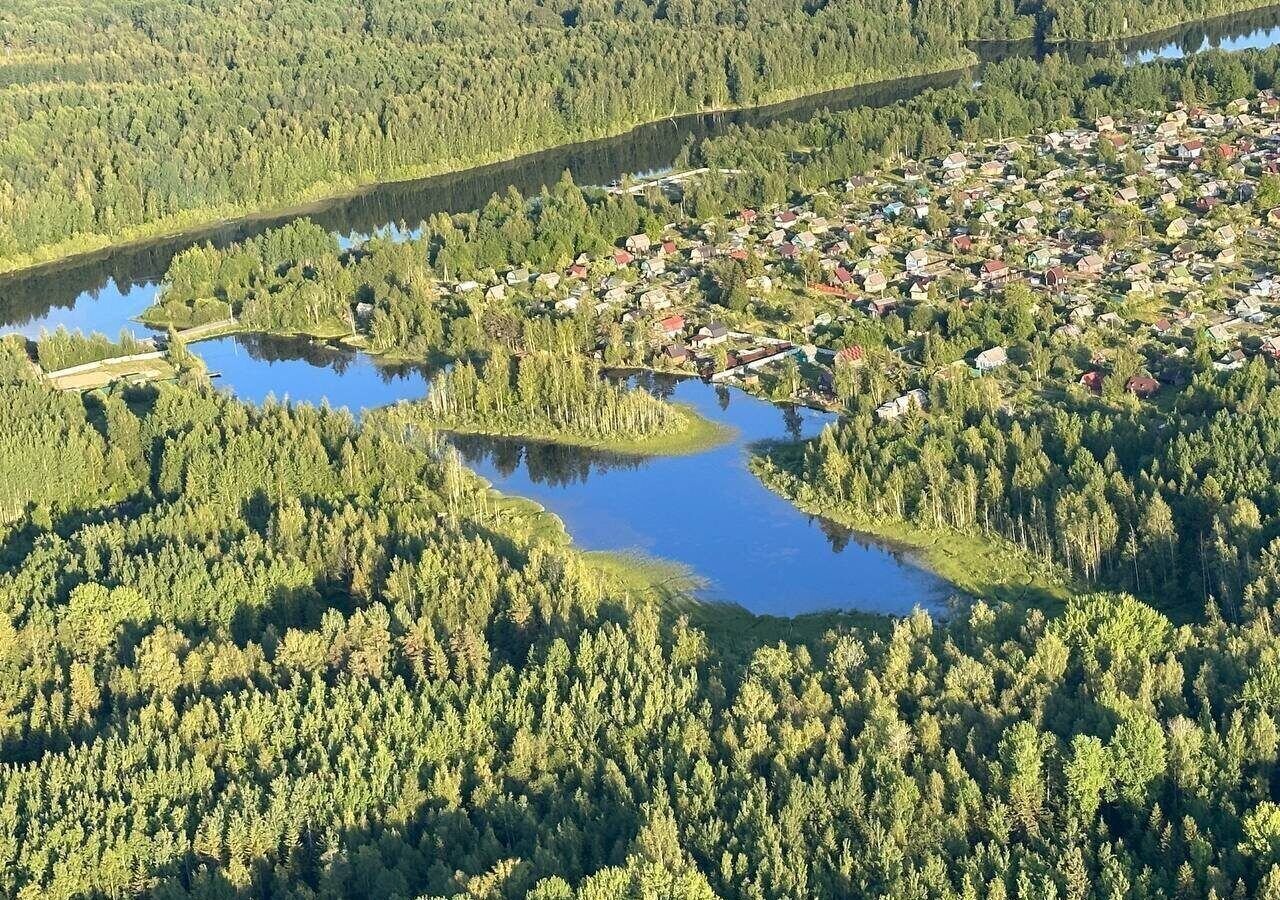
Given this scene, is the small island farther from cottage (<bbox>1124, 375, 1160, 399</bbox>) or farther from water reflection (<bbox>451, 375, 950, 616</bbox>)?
cottage (<bbox>1124, 375, 1160, 399</bbox>)

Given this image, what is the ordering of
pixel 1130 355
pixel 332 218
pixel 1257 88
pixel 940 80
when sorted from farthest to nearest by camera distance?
pixel 940 80 < pixel 1257 88 < pixel 332 218 < pixel 1130 355

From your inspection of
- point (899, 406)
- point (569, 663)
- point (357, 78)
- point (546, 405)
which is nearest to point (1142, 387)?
point (899, 406)

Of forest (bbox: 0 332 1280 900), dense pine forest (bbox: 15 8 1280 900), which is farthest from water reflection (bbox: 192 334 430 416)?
forest (bbox: 0 332 1280 900)

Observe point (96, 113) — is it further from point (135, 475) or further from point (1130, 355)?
point (1130, 355)

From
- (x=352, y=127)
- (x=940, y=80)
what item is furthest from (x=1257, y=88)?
(x=352, y=127)

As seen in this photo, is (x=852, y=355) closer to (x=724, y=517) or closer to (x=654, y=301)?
(x=654, y=301)

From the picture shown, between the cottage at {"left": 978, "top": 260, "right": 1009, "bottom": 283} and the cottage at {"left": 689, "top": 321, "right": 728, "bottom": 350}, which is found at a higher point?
the cottage at {"left": 978, "top": 260, "right": 1009, "bottom": 283}

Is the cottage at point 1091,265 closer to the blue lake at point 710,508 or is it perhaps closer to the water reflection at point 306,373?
the blue lake at point 710,508
